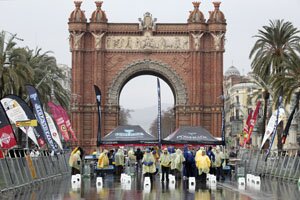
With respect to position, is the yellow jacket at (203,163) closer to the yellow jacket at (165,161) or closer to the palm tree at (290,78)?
the yellow jacket at (165,161)

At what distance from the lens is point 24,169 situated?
107 feet

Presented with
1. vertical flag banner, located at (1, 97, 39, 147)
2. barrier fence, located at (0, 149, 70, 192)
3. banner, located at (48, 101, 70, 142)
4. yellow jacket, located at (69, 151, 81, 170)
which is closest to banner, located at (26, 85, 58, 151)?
barrier fence, located at (0, 149, 70, 192)

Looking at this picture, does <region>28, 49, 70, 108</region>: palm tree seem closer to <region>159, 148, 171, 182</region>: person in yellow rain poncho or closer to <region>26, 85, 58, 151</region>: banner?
<region>26, 85, 58, 151</region>: banner

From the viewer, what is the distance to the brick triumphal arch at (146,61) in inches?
3034

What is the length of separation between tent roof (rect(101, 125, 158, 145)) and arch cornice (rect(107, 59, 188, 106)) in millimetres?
31542

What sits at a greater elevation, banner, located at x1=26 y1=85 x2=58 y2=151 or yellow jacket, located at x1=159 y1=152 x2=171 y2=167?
banner, located at x1=26 y1=85 x2=58 y2=151

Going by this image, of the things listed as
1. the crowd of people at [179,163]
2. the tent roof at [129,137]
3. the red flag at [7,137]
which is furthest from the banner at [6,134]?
the tent roof at [129,137]

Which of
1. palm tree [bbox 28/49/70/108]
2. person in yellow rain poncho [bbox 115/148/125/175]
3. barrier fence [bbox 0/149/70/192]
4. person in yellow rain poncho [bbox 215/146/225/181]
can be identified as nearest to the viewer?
barrier fence [bbox 0/149/70/192]

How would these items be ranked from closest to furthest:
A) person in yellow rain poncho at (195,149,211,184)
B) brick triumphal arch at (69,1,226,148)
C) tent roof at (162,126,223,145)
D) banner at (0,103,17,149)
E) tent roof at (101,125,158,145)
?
banner at (0,103,17,149)
person in yellow rain poncho at (195,149,211,184)
tent roof at (162,126,223,145)
tent roof at (101,125,158,145)
brick triumphal arch at (69,1,226,148)

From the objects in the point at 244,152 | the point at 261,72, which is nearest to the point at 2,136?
the point at 244,152

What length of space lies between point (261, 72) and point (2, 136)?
28.9m

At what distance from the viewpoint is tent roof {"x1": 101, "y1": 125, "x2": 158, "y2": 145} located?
45281mm

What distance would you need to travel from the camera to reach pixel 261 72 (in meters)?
55.3

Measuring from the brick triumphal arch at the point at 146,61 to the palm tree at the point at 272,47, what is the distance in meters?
20.4
